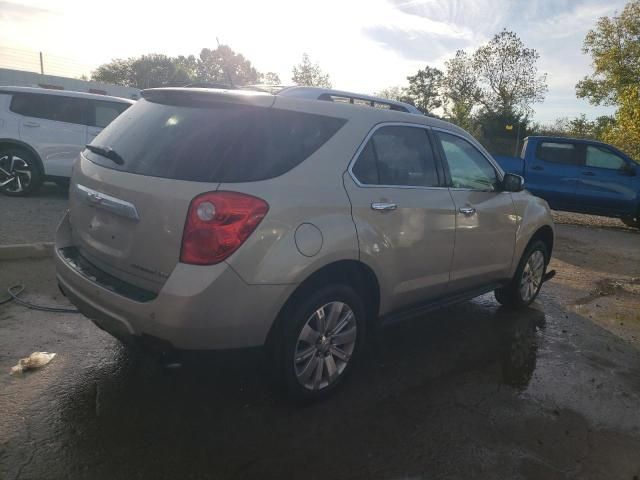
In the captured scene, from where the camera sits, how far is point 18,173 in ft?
27.8

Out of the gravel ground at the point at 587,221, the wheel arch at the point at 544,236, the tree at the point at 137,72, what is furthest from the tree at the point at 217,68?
the wheel arch at the point at 544,236

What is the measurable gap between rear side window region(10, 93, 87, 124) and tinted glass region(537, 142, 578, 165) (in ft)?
32.2

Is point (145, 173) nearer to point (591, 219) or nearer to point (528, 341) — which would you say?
point (528, 341)

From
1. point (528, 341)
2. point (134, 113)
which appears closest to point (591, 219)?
point (528, 341)

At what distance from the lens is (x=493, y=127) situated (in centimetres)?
4153

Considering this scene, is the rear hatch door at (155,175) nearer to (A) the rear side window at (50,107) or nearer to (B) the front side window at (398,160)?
(B) the front side window at (398,160)

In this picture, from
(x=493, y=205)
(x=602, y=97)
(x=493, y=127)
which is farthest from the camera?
(x=493, y=127)

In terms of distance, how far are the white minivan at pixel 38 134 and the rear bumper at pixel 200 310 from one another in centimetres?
694

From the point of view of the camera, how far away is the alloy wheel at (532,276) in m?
5.12

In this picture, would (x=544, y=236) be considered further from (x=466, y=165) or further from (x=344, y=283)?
(x=344, y=283)

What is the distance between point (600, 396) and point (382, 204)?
2.07 m

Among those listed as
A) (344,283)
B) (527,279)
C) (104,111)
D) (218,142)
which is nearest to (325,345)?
(344,283)

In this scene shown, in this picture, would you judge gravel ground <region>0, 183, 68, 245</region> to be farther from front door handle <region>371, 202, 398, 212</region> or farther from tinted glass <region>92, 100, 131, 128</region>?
front door handle <region>371, 202, 398, 212</region>

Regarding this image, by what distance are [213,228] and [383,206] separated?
121 centimetres
